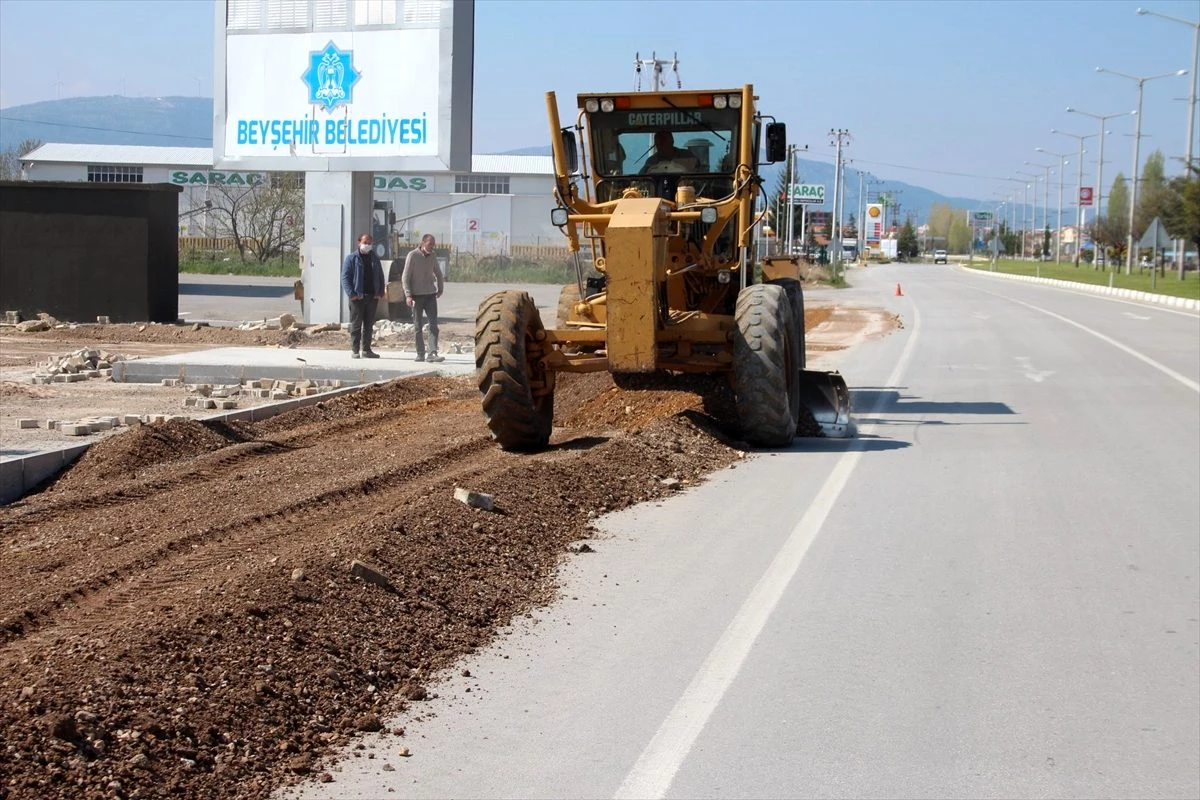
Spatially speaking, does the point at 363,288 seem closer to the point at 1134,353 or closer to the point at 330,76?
the point at 330,76

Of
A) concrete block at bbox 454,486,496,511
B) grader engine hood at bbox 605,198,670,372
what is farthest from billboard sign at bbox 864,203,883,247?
concrete block at bbox 454,486,496,511

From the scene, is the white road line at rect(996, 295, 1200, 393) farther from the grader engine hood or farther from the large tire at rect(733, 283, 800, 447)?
the grader engine hood

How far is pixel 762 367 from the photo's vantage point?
11953mm

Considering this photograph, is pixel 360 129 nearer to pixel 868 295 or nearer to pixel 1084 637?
pixel 1084 637

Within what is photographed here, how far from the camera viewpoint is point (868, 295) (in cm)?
5406

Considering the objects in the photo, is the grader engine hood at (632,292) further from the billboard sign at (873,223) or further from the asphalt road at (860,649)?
the billboard sign at (873,223)

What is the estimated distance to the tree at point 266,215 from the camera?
59.2 meters

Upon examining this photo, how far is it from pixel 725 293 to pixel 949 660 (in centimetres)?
770

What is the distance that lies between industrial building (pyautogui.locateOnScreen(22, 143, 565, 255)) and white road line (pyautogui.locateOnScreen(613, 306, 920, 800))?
54.9m

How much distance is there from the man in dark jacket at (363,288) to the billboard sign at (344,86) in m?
5.66

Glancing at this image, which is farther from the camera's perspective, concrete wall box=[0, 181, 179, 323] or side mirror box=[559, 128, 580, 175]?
concrete wall box=[0, 181, 179, 323]

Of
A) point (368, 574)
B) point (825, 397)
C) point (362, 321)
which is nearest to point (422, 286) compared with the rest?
point (362, 321)

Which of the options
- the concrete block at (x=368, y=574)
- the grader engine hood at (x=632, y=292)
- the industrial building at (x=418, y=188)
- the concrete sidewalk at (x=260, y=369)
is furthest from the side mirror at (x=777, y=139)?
the industrial building at (x=418, y=188)

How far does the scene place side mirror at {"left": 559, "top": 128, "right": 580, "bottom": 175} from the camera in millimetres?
13516
